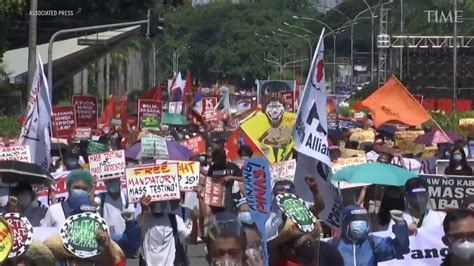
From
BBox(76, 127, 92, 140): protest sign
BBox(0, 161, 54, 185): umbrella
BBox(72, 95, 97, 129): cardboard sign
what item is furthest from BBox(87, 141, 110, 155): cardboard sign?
BBox(72, 95, 97, 129): cardboard sign

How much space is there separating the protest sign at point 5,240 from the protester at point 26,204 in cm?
327

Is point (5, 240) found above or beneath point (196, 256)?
above

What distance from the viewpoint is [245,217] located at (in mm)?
9156

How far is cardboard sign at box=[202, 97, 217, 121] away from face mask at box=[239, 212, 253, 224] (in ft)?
77.6

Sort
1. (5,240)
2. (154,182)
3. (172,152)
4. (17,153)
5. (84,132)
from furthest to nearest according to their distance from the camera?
(84,132), (172,152), (17,153), (154,182), (5,240)

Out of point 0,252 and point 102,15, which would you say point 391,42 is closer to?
point 102,15

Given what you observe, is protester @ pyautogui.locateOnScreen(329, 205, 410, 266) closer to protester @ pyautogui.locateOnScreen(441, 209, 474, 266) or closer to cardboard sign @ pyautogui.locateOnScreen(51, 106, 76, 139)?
A: protester @ pyautogui.locateOnScreen(441, 209, 474, 266)

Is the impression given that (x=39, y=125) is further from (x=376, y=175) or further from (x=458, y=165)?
(x=458, y=165)

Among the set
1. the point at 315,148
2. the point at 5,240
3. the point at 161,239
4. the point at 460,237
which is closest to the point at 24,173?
the point at 161,239

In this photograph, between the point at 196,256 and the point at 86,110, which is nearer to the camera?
the point at 196,256

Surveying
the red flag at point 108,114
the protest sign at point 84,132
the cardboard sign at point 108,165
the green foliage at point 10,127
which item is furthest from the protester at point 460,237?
the red flag at point 108,114

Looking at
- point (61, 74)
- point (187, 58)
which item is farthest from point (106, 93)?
point (187, 58)

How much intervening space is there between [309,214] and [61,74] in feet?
173

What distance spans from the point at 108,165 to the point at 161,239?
12.5ft
